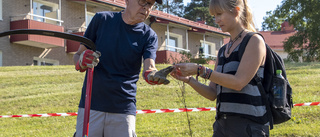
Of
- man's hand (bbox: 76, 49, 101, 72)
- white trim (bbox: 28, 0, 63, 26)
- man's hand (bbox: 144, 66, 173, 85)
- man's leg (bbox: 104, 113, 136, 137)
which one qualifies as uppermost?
white trim (bbox: 28, 0, 63, 26)

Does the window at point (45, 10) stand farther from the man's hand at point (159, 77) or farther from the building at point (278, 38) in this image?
the building at point (278, 38)

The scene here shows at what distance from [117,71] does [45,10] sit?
21187 millimetres

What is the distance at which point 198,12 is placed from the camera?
5969 cm

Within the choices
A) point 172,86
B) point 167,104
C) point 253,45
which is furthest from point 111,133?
point 172,86

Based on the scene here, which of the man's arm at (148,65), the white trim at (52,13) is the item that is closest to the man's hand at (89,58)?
the man's arm at (148,65)

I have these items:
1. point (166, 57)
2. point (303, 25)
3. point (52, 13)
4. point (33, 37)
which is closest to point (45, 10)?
point (52, 13)

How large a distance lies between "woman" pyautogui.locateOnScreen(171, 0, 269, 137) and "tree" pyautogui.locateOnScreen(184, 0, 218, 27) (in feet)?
180

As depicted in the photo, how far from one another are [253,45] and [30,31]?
4.90 ft

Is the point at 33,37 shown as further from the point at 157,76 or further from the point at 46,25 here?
the point at 157,76

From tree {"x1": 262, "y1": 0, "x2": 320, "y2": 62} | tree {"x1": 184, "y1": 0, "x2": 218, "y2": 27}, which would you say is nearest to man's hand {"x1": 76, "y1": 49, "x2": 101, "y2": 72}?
tree {"x1": 262, "y1": 0, "x2": 320, "y2": 62}

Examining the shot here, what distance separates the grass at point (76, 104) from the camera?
785 centimetres

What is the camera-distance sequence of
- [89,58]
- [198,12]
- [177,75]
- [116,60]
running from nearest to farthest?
[89,58] < [177,75] < [116,60] < [198,12]

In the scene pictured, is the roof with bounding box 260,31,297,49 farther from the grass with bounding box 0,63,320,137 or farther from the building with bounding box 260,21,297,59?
the grass with bounding box 0,63,320,137

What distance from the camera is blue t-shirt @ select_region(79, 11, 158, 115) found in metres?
3.19
